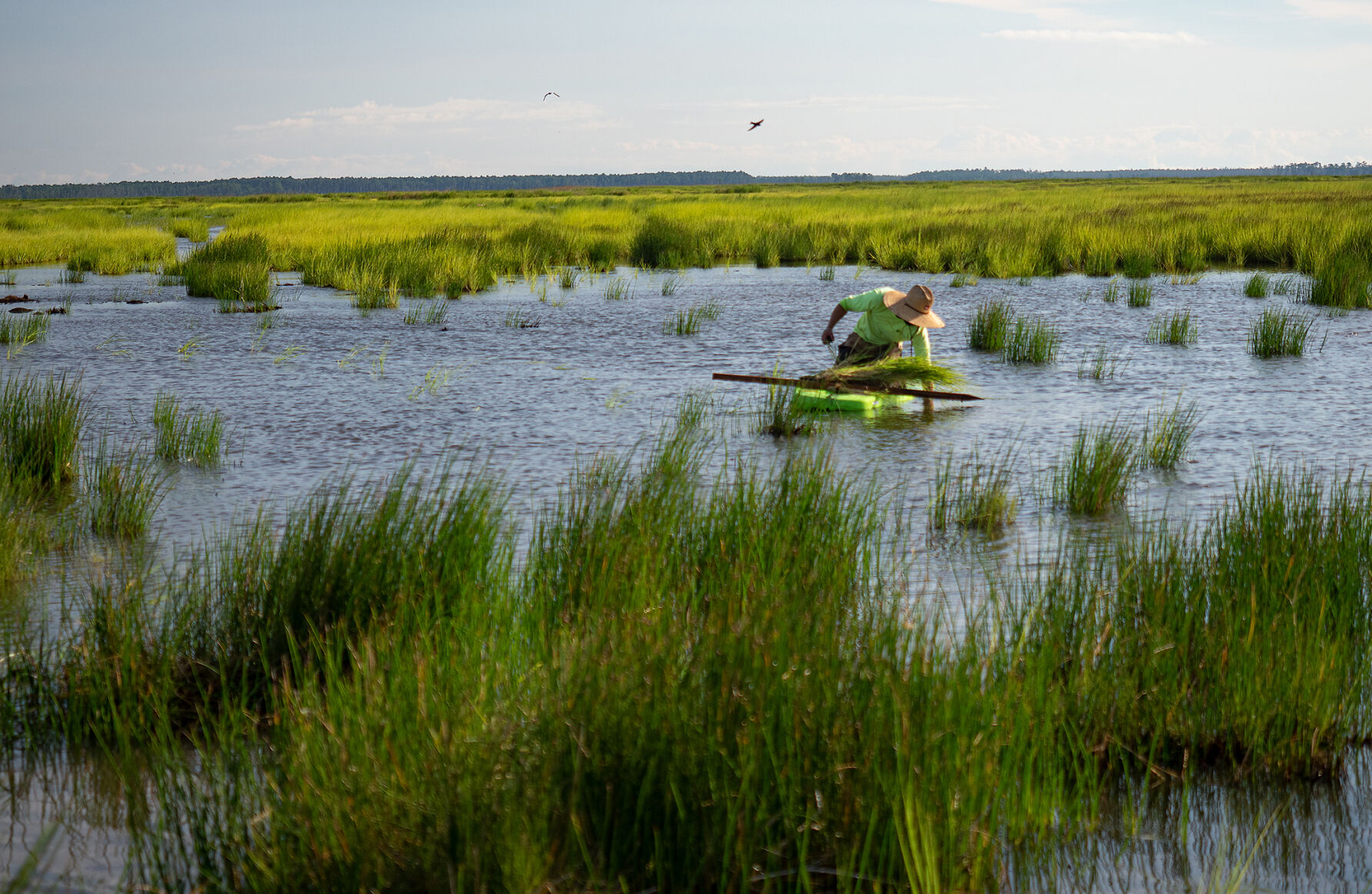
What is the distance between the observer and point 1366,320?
16.0 meters

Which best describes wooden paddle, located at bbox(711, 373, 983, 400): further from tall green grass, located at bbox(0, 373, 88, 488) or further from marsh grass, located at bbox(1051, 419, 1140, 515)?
tall green grass, located at bbox(0, 373, 88, 488)

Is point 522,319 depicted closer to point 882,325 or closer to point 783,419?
point 882,325

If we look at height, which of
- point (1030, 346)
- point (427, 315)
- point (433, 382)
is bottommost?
point (433, 382)

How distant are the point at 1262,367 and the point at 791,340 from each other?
5.72 metres

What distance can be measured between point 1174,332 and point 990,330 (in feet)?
8.18

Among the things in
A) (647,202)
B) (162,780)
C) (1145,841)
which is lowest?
(1145,841)

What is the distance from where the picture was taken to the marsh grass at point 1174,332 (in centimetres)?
1437

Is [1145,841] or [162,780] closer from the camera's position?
[162,780]

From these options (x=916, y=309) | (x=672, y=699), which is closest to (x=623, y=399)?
(x=916, y=309)

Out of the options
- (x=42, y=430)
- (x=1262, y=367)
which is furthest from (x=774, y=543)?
(x=1262, y=367)

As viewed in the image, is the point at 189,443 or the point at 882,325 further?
the point at 882,325

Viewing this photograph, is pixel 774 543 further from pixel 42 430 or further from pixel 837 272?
pixel 837 272

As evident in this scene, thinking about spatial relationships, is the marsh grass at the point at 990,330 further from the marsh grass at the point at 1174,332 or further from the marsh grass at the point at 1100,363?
the marsh grass at the point at 1174,332

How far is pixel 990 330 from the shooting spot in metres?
14.0
